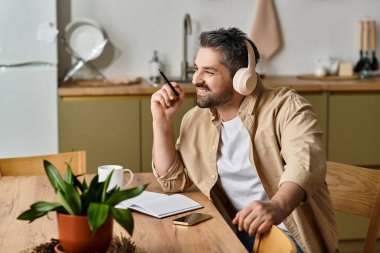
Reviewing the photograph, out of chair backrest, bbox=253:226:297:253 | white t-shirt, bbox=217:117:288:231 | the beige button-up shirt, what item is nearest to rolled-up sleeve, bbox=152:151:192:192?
the beige button-up shirt

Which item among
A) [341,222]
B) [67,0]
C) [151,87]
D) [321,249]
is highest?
[67,0]

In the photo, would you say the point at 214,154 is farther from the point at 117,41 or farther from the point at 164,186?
the point at 117,41

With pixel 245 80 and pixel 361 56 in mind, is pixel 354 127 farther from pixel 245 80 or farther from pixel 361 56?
pixel 245 80

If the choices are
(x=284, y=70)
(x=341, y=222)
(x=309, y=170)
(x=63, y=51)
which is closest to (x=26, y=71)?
(x=63, y=51)

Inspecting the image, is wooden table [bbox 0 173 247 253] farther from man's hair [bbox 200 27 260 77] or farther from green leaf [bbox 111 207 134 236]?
man's hair [bbox 200 27 260 77]

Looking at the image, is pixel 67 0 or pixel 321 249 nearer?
pixel 321 249

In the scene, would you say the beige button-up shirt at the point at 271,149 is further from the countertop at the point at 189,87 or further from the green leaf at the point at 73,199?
the countertop at the point at 189,87

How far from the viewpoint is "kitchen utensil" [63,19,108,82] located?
425 centimetres

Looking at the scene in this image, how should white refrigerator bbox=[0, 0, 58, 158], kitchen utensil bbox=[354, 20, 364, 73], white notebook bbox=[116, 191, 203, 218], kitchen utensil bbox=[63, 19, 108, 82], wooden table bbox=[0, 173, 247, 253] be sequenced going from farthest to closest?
kitchen utensil bbox=[354, 20, 364, 73], kitchen utensil bbox=[63, 19, 108, 82], white refrigerator bbox=[0, 0, 58, 158], white notebook bbox=[116, 191, 203, 218], wooden table bbox=[0, 173, 247, 253]

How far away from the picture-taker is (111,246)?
1.68m

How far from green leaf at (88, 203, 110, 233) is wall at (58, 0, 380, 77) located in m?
2.88

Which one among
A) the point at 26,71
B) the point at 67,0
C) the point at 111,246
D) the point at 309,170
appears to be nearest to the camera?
the point at 111,246

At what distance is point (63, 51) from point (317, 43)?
61.5 inches

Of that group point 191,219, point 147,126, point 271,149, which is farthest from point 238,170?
point 147,126
